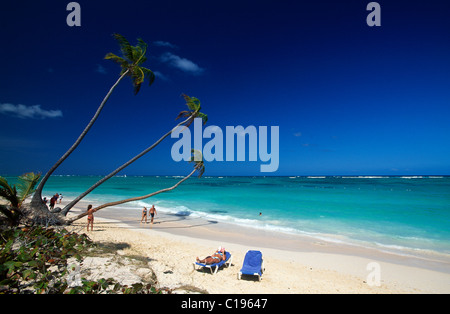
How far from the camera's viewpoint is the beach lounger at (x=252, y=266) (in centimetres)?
707

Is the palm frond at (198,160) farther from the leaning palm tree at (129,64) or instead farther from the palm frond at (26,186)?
the palm frond at (26,186)

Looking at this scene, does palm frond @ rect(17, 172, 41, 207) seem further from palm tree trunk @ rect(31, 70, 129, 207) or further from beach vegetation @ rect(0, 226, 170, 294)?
beach vegetation @ rect(0, 226, 170, 294)

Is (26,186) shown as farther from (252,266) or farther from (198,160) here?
(198,160)

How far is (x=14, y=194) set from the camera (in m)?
7.52

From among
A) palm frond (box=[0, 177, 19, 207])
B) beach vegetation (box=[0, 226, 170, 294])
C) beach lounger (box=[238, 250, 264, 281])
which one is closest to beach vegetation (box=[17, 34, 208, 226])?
palm frond (box=[0, 177, 19, 207])

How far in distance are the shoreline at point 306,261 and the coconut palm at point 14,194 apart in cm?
345

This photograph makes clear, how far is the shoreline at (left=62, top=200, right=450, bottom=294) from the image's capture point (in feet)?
23.0

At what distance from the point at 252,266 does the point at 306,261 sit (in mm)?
3317

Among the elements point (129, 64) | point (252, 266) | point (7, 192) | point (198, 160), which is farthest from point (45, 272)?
point (198, 160)

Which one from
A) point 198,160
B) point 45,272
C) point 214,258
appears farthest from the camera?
point 198,160

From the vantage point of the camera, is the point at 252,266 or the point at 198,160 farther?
the point at 198,160

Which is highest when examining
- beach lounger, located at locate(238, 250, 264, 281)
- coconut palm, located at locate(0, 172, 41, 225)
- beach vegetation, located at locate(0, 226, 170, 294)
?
coconut palm, located at locate(0, 172, 41, 225)

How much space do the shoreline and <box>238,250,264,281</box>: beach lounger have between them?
350mm

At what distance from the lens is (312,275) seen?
7777mm
